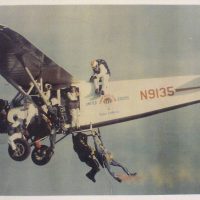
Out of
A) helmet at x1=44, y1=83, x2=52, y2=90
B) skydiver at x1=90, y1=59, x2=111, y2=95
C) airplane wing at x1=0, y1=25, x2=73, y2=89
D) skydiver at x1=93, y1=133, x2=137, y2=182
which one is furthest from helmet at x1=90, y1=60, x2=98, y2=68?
skydiver at x1=93, y1=133, x2=137, y2=182

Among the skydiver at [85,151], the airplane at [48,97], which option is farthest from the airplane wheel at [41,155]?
the skydiver at [85,151]

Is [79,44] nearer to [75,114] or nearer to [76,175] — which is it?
[75,114]

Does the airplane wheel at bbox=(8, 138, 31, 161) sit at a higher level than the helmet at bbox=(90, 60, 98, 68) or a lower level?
lower

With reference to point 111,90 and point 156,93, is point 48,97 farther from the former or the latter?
point 156,93

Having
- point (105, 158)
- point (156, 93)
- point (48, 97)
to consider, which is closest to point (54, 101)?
point (48, 97)

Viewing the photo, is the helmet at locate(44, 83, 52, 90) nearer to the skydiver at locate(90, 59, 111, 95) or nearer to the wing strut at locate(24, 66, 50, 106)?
the wing strut at locate(24, 66, 50, 106)

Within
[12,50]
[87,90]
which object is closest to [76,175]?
[87,90]
